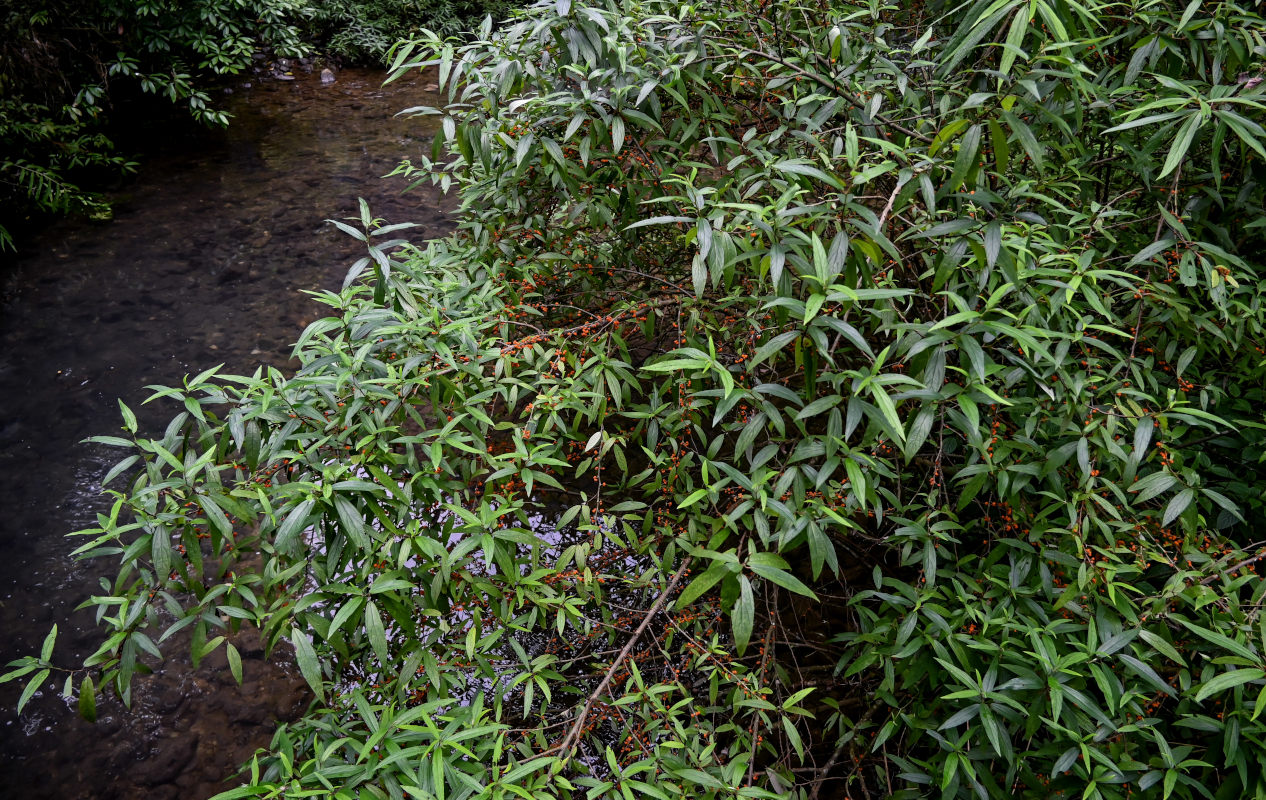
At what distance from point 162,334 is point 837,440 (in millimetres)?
3888

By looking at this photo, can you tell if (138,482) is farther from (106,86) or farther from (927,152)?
(106,86)

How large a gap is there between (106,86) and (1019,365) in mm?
5648

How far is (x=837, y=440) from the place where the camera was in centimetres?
134

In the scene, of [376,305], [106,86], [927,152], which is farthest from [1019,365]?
[106,86]

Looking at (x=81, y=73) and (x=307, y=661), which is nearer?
(x=307, y=661)

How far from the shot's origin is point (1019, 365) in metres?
1.51

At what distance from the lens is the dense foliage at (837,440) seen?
1.36 meters

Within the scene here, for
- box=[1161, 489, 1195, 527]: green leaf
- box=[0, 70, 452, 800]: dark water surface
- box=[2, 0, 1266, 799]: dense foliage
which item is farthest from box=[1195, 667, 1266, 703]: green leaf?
box=[0, 70, 452, 800]: dark water surface

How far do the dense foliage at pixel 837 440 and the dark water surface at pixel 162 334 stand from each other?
89cm

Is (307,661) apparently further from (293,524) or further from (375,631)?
(293,524)

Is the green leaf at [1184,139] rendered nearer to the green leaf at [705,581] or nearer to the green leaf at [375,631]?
the green leaf at [705,581]

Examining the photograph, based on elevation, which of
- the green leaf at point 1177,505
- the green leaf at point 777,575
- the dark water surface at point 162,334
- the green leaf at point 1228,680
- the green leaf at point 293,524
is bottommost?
the dark water surface at point 162,334

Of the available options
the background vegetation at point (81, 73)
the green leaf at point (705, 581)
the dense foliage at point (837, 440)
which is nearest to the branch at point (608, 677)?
the dense foliage at point (837, 440)

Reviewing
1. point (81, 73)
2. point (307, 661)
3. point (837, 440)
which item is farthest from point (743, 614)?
point (81, 73)
